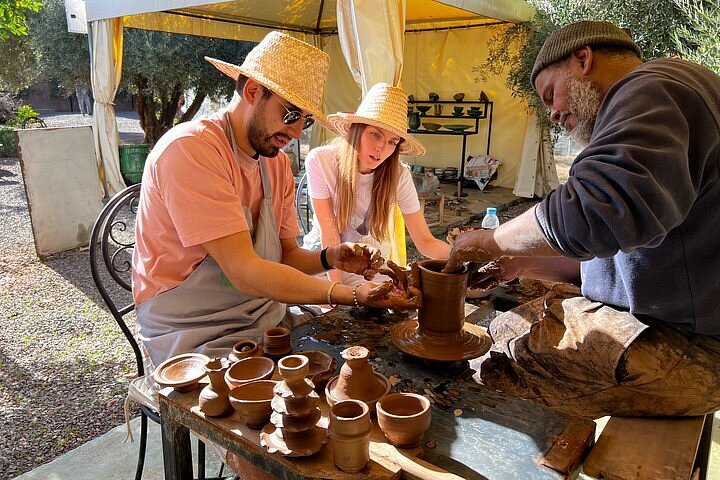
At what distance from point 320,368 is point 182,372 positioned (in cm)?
43

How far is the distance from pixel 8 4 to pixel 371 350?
8003 millimetres

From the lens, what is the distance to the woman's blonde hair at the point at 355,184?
3.01 m

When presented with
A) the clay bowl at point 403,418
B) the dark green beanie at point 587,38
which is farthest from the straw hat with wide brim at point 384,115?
the clay bowl at point 403,418

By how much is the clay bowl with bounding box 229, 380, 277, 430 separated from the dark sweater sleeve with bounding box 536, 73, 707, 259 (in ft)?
3.22

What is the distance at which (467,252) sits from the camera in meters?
1.84

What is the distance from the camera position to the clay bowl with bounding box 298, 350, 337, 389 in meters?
1.55

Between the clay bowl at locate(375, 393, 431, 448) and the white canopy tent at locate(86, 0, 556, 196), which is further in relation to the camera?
the white canopy tent at locate(86, 0, 556, 196)

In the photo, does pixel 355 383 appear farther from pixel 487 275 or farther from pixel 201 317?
pixel 487 275

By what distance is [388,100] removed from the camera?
119 inches

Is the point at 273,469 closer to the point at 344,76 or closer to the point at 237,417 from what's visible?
the point at 237,417

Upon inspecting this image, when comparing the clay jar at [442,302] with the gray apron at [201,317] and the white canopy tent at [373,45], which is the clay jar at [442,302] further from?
the white canopy tent at [373,45]

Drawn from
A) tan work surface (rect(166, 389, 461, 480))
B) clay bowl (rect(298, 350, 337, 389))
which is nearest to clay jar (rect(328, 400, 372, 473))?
tan work surface (rect(166, 389, 461, 480))

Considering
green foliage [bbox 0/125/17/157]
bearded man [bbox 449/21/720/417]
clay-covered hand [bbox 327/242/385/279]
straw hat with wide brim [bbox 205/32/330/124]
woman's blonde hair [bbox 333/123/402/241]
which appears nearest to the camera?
bearded man [bbox 449/21/720/417]

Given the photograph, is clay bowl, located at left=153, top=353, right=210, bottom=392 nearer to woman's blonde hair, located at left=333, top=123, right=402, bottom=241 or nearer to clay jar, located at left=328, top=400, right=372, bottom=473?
clay jar, located at left=328, top=400, right=372, bottom=473
